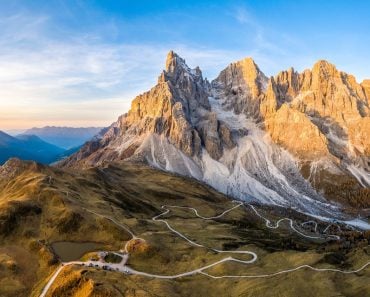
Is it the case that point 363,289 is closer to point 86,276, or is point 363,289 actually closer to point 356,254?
point 356,254

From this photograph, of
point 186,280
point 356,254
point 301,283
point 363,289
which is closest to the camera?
point 363,289

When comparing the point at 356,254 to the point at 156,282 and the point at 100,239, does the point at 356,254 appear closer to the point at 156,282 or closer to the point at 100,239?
the point at 156,282

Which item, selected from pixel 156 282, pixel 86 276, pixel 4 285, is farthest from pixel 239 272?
pixel 4 285

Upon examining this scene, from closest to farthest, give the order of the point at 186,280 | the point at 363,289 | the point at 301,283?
the point at 363,289, the point at 301,283, the point at 186,280

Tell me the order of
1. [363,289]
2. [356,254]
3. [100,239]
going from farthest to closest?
[100,239], [356,254], [363,289]

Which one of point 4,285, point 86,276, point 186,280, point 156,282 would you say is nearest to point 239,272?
point 186,280

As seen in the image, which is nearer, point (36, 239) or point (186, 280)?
point (186, 280)
